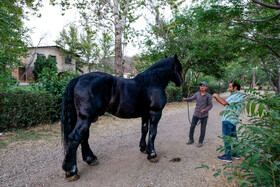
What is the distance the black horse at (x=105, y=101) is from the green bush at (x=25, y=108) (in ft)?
11.3

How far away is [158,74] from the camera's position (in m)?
3.50

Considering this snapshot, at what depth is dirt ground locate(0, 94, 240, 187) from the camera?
264 centimetres

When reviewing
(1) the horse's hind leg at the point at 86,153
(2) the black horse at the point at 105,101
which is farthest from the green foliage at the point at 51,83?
(2) the black horse at the point at 105,101

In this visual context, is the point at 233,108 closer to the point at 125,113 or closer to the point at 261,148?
the point at 261,148

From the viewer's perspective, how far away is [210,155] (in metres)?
3.70

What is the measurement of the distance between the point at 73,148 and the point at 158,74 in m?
2.27

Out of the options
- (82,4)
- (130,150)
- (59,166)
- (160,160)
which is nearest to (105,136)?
(130,150)

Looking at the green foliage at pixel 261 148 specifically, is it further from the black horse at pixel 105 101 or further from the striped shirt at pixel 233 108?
the black horse at pixel 105 101

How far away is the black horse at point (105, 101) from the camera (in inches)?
106

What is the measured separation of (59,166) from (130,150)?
5.40 ft

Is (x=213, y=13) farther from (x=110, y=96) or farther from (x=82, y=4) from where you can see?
(x=82, y=4)

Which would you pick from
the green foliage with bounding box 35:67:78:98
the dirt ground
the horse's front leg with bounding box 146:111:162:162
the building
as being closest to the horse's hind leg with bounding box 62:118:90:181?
the dirt ground

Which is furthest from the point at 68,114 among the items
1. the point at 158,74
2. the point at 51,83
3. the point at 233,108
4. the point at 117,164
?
the point at 51,83

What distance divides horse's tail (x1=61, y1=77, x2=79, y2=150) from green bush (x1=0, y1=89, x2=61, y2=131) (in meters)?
3.49
